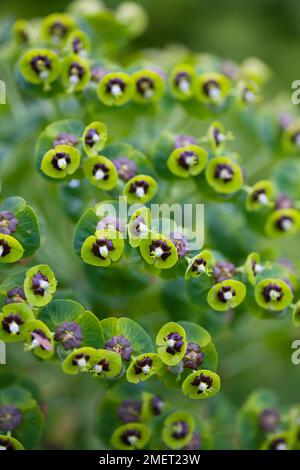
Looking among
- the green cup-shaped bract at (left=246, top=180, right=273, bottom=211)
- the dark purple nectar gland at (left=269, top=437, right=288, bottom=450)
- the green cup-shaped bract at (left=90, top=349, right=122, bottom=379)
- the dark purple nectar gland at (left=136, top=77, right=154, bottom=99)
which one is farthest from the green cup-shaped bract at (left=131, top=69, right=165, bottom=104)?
the dark purple nectar gland at (left=269, top=437, right=288, bottom=450)

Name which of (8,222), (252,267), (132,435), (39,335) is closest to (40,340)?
(39,335)

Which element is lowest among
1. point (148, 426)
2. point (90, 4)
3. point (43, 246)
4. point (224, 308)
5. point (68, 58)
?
point (148, 426)

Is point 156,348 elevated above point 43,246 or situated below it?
below

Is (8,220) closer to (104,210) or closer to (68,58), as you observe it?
(104,210)

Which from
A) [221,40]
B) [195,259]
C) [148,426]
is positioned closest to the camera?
[195,259]

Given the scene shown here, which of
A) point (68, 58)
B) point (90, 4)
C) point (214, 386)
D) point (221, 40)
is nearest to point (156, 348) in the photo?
point (214, 386)

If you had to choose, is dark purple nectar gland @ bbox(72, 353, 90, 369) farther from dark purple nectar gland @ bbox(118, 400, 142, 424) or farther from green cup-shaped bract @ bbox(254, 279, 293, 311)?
green cup-shaped bract @ bbox(254, 279, 293, 311)

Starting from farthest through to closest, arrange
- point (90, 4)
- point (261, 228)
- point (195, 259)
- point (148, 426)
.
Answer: point (90, 4) < point (261, 228) < point (148, 426) < point (195, 259)

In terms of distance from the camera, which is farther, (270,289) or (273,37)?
(273,37)
